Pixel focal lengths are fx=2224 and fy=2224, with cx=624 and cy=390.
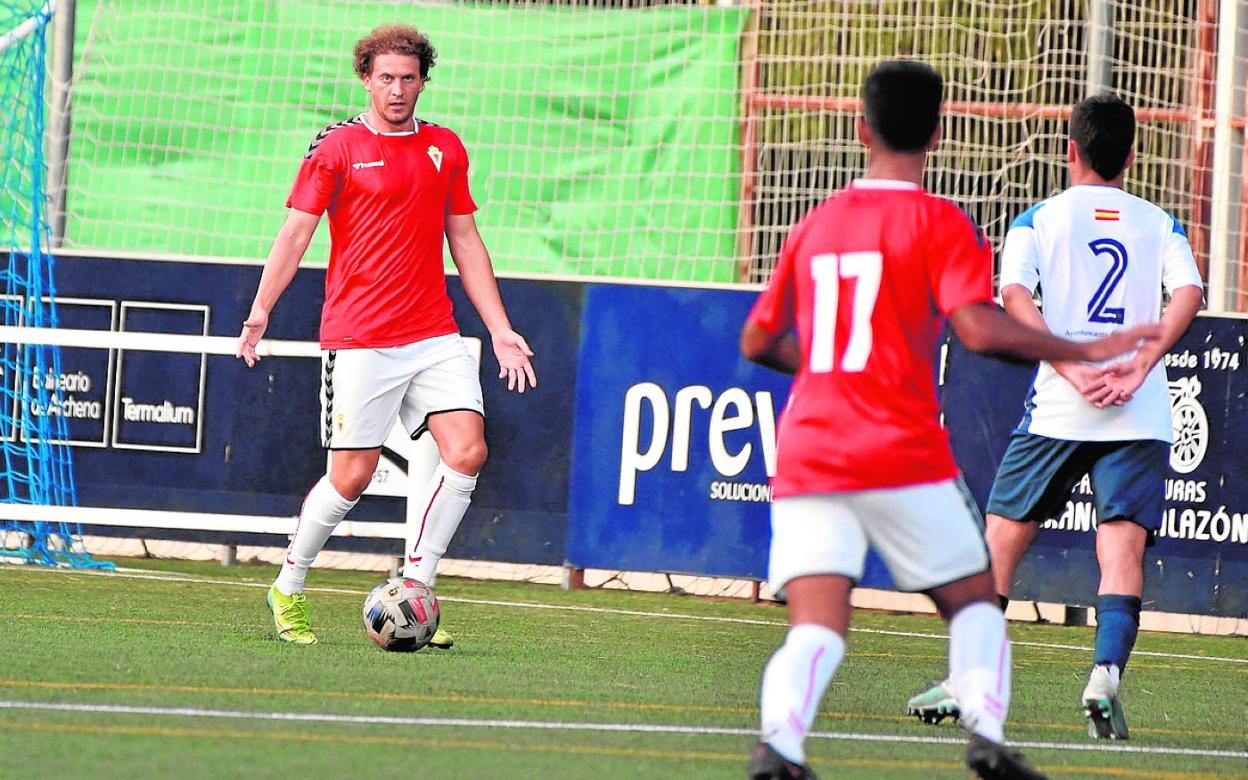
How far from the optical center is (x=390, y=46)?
8102 millimetres

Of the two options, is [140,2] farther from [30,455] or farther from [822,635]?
[822,635]

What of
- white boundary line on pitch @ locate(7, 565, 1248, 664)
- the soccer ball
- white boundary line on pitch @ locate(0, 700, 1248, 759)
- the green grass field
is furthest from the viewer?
white boundary line on pitch @ locate(7, 565, 1248, 664)

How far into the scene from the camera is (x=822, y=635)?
460 centimetres

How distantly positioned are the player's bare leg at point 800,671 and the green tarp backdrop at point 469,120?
8.93 metres

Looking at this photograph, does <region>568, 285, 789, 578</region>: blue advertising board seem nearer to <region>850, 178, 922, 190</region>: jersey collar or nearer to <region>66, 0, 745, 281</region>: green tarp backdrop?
<region>66, 0, 745, 281</region>: green tarp backdrop

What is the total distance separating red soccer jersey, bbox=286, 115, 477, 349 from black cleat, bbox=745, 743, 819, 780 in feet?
13.0

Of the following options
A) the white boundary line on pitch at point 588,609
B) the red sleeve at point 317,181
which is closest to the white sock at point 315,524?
the red sleeve at point 317,181

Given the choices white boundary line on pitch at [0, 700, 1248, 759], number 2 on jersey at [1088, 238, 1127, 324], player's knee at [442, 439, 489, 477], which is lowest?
white boundary line on pitch at [0, 700, 1248, 759]

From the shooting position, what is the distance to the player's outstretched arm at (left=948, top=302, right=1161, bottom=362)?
4648 mm

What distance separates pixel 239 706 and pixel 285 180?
27.2 ft

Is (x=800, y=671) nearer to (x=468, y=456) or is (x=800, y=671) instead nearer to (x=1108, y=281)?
(x=1108, y=281)

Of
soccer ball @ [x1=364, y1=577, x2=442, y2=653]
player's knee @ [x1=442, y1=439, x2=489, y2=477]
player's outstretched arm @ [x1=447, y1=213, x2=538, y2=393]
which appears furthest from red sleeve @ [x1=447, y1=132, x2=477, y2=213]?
soccer ball @ [x1=364, y1=577, x2=442, y2=653]

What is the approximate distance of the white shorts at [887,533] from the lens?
15.3 feet

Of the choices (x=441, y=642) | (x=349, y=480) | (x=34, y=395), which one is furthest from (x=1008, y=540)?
(x=34, y=395)
